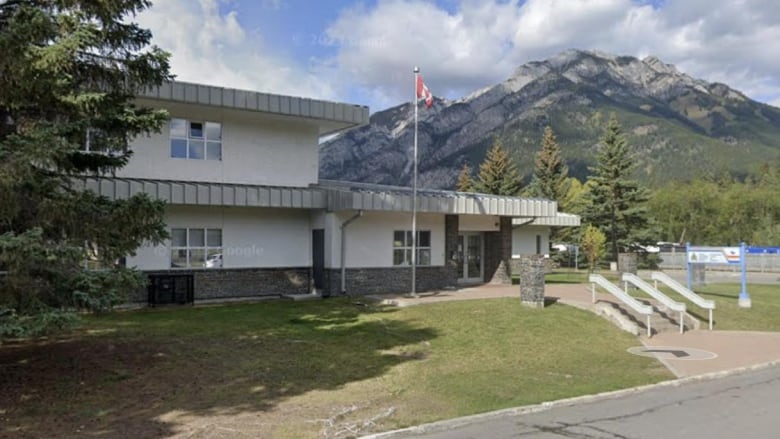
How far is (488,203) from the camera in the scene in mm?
25500

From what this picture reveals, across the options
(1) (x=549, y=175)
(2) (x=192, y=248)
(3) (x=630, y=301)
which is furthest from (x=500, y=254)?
(1) (x=549, y=175)

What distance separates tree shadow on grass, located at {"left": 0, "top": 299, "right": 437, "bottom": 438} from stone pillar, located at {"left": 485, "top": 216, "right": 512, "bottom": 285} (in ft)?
37.9

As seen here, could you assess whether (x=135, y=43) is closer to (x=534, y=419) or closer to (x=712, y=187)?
(x=534, y=419)

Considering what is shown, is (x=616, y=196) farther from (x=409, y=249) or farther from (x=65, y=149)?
(x=65, y=149)

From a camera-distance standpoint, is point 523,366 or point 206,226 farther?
point 206,226

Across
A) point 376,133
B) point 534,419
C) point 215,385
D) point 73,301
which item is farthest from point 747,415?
point 376,133

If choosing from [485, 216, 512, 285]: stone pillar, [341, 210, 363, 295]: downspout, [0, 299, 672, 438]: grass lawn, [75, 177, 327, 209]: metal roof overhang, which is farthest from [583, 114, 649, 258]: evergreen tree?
[0, 299, 672, 438]: grass lawn

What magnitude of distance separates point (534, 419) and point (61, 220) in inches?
272

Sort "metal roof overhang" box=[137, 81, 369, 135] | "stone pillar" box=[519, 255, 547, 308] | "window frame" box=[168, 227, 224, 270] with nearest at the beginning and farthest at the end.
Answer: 1. "stone pillar" box=[519, 255, 547, 308]
2. "metal roof overhang" box=[137, 81, 369, 135]
3. "window frame" box=[168, 227, 224, 270]

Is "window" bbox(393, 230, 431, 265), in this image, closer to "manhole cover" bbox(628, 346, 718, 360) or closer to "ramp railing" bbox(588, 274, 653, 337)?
"ramp railing" bbox(588, 274, 653, 337)

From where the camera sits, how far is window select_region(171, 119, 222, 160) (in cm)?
2152

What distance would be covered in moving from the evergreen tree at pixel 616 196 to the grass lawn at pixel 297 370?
132 ft

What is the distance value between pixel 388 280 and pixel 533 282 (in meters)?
6.40

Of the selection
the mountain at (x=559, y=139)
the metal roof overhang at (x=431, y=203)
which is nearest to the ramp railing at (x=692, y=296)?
the metal roof overhang at (x=431, y=203)
